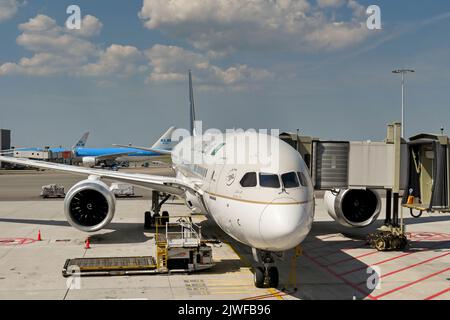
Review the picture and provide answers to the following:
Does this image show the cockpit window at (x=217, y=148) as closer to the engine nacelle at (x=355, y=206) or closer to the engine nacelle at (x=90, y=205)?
the engine nacelle at (x=90, y=205)

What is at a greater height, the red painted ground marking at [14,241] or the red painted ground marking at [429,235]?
the red painted ground marking at [14,241]

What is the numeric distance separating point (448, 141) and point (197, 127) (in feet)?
62.3

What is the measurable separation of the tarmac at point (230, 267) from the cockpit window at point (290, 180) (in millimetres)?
3024

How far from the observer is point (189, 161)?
21266 millimetres

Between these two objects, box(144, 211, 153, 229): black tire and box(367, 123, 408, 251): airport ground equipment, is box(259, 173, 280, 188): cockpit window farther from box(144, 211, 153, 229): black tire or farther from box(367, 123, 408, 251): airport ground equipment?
box(144, 211, 153, 229): black tire

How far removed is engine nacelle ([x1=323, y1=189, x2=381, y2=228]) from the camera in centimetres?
2123

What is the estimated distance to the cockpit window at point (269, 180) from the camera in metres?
12.4

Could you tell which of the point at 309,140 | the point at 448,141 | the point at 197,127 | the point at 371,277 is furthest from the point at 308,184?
the point at 197,127

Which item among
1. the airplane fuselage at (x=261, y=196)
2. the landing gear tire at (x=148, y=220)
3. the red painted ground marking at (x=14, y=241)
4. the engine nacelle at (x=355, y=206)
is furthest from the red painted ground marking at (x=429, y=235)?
the red painted ground marking at (x=14, y=241)

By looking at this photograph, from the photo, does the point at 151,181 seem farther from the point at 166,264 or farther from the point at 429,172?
the point at 429,172

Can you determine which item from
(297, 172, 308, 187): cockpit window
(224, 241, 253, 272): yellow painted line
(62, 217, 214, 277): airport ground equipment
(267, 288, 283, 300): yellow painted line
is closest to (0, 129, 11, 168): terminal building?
(224, 241, 253, 272): yellow painted line

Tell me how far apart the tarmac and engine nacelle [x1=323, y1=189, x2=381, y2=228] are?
1.04m
